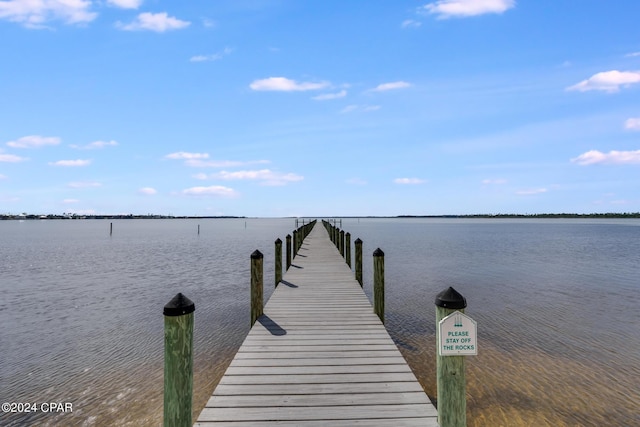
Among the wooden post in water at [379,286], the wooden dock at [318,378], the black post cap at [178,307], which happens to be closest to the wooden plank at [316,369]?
the wooden dock at [318,378]

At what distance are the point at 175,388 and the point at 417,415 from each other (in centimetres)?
249

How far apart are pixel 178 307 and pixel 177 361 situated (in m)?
0.52

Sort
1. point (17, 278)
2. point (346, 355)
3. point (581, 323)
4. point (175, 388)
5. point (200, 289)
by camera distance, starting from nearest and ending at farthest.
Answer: point (175, 388), point (346, 355), point (581, 323), point (200, 289), point (17, 278)

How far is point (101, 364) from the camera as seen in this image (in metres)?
8.45

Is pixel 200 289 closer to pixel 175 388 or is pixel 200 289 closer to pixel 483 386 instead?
pixel 483 386

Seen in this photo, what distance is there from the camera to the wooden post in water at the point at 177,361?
3.27 meters

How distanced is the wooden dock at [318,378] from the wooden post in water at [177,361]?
411 mm

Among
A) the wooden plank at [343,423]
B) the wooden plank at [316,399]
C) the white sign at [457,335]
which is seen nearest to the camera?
the white sign at [457,335]

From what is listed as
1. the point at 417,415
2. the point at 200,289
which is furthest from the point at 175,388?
the point at 200,289

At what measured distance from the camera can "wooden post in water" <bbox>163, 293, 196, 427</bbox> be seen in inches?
129

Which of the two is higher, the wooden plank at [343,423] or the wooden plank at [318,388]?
the wooden plank at [318,388]

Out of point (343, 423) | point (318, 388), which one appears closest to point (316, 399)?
point (318, 388)

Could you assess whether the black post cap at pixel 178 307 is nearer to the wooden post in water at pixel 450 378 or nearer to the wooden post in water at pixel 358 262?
the wooden post in water at pixel 450 378

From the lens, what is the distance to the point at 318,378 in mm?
4527
